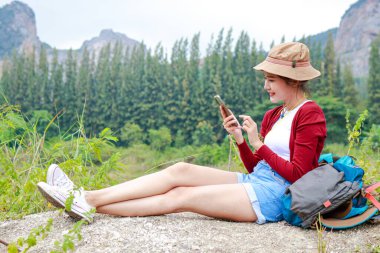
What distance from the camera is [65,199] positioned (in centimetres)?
234

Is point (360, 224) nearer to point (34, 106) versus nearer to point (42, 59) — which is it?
point (34, 106)

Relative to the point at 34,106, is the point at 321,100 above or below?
above

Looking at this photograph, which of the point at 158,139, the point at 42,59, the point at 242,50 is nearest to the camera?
the point at 158,139

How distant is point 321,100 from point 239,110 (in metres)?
6.74

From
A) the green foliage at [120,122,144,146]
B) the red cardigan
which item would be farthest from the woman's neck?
the green foliage at [120,122,144,146]

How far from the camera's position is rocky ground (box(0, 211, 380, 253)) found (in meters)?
2.15

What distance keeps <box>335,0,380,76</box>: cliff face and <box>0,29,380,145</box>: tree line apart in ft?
120

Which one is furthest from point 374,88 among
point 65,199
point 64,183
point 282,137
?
point 65,199

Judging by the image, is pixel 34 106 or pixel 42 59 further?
pixel 42 59

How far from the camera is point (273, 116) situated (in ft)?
9.19

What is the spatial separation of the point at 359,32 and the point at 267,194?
74855 mm

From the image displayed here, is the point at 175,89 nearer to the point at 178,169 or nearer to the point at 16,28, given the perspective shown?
the point at 178,169

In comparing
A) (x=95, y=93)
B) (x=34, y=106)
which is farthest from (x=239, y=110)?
(x=34, y=106)

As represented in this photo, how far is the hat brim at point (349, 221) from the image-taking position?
7.85ft
